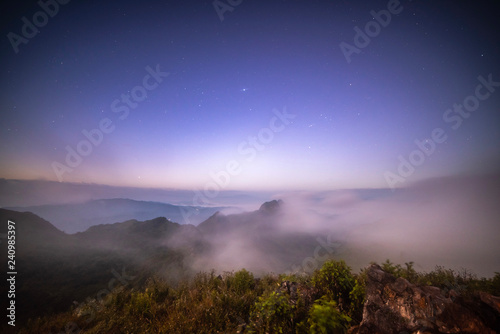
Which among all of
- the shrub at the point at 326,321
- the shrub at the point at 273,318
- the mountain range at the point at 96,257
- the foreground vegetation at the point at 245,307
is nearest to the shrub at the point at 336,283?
the foreground vegetation at the point at 245,307

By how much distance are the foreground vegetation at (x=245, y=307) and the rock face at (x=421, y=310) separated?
0.63 m

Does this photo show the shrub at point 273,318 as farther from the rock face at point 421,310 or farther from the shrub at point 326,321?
the rock face at point 421,310

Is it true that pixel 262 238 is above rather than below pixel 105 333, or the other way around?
below

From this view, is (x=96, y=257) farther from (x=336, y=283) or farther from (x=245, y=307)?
(x=336, y=283)

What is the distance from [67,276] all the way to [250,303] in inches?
3696

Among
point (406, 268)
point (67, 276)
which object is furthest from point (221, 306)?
point (67, 276)

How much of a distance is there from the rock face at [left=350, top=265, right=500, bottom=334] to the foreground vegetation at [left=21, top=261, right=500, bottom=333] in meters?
0.63

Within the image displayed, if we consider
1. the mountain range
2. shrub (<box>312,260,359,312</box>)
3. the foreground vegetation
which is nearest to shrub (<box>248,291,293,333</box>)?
the foreground vegetation

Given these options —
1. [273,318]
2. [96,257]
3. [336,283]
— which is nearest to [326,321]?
[273,318]

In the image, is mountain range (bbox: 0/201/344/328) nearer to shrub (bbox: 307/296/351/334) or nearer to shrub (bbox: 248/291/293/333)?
shrub (bbox: 248/291/293/333)

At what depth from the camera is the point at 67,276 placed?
6250 centimetres

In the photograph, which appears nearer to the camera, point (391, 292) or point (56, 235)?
point (391, 292)

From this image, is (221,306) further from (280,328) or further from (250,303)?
(280,328)

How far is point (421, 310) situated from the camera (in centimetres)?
451
